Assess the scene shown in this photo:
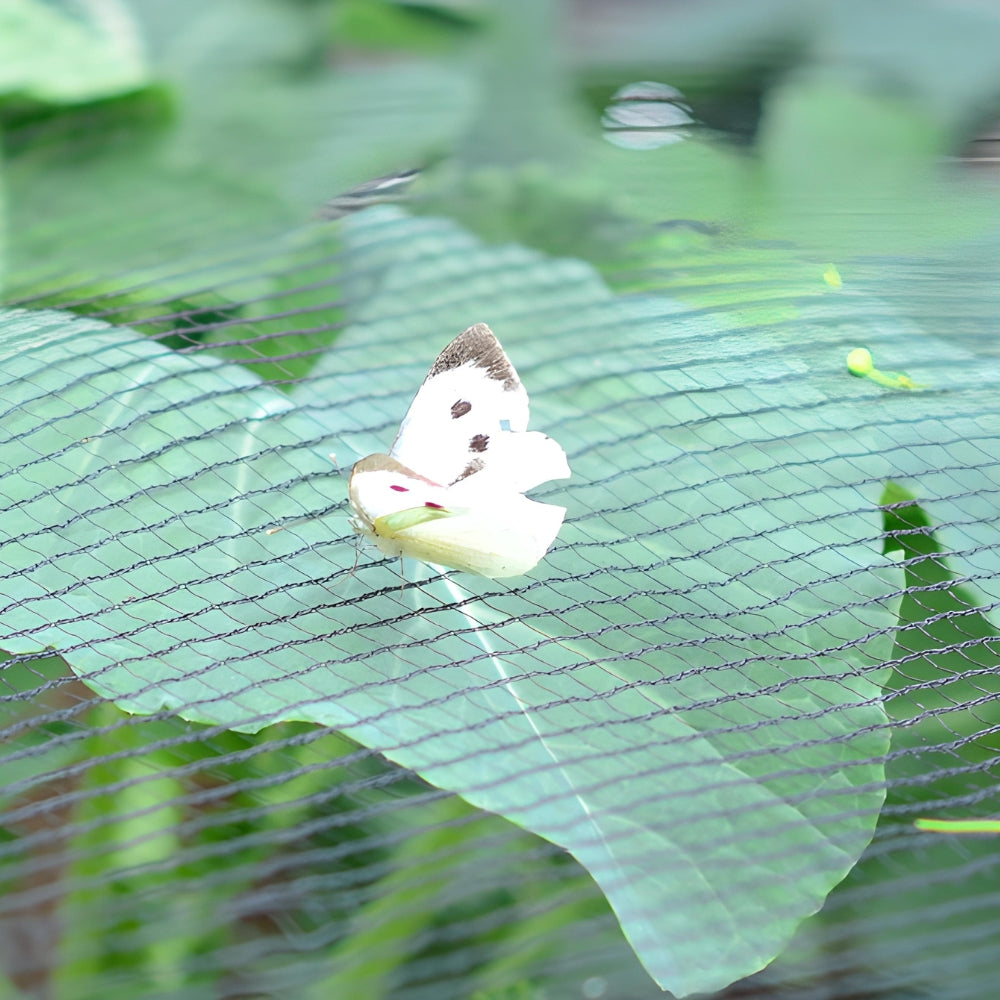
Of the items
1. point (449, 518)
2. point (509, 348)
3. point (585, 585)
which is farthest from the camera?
point (509, 348)

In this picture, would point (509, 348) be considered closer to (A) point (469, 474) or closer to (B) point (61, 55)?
(A) point (469, 474)

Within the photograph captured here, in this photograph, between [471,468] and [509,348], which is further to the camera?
[509,348]

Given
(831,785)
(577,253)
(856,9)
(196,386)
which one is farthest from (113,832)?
(856,9)

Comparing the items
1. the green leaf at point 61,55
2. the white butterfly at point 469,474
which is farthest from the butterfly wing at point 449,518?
the green leaf at point 61,55

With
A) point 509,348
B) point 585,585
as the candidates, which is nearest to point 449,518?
point 585,585

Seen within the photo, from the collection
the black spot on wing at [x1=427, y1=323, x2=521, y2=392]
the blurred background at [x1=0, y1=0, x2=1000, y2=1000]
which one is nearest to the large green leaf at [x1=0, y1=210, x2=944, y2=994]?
the blurred background at [x1=0, y1=0, x2=1000, y2=1000]

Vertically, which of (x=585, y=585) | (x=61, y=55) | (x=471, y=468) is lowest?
(x=585, y=585)

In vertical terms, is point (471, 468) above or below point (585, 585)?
above
